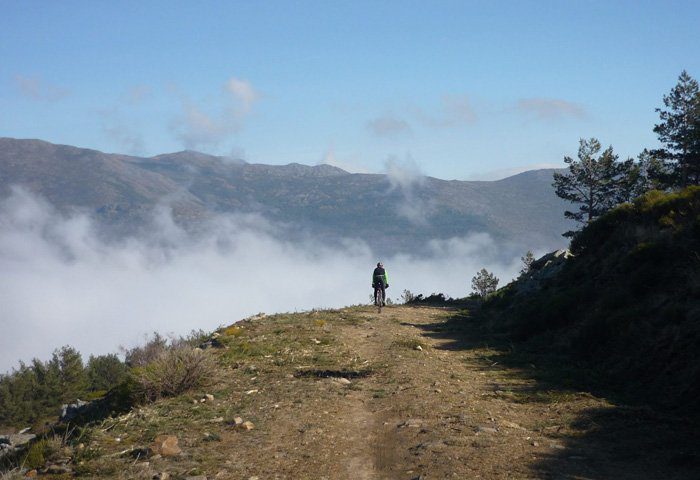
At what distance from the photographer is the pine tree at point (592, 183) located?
62.3 m

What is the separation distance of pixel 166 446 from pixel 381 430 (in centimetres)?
346

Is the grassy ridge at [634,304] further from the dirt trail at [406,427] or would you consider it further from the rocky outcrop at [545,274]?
the dirt trail at [406,427]

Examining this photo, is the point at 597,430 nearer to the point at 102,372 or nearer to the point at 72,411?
the point at 72,411

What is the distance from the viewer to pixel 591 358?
48.4 feet

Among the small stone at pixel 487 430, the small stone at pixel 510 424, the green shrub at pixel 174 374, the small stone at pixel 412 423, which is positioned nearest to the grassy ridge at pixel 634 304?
the small stone at pixel 510 424

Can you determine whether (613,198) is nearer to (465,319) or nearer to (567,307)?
(465,319)

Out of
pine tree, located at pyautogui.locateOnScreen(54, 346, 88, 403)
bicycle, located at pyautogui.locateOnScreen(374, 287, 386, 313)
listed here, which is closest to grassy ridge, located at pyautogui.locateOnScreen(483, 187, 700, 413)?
bicycle, located at pyautogui.locateOnScreen(374, 287, 386, 313)

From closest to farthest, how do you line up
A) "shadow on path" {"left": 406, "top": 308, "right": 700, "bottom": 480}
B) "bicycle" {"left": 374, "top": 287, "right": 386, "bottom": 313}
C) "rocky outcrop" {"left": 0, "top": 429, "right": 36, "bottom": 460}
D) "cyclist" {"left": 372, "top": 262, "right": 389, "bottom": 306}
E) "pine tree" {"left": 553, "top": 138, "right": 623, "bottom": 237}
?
1. "shadow on path" {"left": 406, "top": 308, "right": 700, "bottom": 480}
2. "rocky outcrop" {"left": 0, "top": 429, "right": 36, "bottom": 460}
3. "cyclist" {"left": 372, "top": 262, "right": 389, "bottom": 306}
4. "bicycle" {"left": 374, "top": 287, "right": 386, "bottom": 313}
5. "pine tree" {"left": 553, "top": 138, "right": 623, "bottom": 237}

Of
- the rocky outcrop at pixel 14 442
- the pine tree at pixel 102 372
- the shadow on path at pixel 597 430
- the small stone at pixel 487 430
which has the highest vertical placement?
the small stone at pixel 487 430

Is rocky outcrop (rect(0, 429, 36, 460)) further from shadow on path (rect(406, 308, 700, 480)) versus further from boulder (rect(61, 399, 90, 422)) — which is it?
shadow on path (rect(406, 308, 700, 480))

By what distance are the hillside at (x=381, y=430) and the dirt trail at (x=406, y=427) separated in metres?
0.03

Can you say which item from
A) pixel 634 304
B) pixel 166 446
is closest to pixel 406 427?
pixel 166 446

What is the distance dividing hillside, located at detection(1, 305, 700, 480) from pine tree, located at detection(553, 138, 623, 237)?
52091mm

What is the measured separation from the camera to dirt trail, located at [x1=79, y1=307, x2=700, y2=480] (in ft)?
26.3
